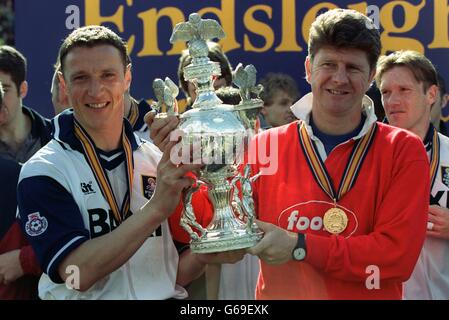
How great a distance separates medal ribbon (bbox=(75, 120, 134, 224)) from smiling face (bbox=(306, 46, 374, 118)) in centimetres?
73

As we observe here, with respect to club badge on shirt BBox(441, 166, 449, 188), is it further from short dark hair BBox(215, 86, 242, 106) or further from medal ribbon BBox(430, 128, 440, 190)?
short dark hair BBox(215, 86, 242, 106)

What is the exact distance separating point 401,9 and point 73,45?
2.90 meters

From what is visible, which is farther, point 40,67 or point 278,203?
point 40,67

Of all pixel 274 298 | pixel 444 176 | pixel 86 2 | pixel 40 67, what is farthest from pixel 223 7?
pixel 274 298

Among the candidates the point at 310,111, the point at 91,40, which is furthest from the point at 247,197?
the point at 91,40

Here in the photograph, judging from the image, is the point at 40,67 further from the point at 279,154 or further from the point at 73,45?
the point at 279,154

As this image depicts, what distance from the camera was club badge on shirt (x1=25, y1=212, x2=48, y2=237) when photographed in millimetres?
3045

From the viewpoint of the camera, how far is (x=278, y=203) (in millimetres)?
3037

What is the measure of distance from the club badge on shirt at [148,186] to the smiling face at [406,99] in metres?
1.41

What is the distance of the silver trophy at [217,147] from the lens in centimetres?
293

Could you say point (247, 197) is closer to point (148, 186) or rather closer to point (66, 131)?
point (148, 186)

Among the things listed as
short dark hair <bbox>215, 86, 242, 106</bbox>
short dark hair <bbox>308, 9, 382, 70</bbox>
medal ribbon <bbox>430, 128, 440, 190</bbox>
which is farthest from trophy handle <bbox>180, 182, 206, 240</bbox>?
medal ribbon <bbox>430, 128, 440, 190</bbox>

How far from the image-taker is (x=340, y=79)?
120 inches

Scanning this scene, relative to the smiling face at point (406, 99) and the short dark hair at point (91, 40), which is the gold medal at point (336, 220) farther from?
the smiling face at point (406, 99)
